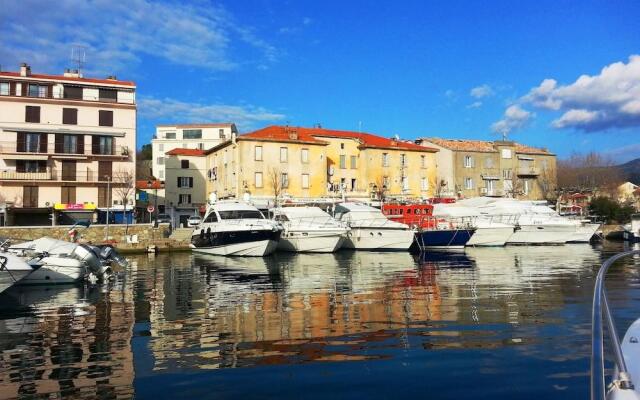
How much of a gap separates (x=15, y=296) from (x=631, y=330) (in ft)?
51.3

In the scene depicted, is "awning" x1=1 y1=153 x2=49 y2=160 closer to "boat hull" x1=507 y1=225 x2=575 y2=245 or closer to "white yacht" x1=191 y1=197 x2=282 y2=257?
"white yacht" x1=191 y1=197 x2=282 y2=257

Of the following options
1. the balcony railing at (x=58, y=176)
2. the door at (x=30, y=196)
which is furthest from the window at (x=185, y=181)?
the door at (x=30, y=196)

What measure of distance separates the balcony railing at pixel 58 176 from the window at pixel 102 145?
6.47 feet

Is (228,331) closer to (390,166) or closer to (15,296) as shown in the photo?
(15,296)

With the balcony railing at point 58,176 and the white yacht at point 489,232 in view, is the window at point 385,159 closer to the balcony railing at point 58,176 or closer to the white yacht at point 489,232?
the white yacht at point 489,232

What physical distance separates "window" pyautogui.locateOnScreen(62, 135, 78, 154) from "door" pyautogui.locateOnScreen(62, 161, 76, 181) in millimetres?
1101

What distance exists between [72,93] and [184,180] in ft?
63.1

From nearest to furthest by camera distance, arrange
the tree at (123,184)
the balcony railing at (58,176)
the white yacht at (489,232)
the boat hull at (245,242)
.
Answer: the boat hull at (245,242)
the white yacht at (489,232)
the balcony railing at (58,176)
the tree at (123,184)

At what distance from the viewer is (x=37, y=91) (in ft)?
157

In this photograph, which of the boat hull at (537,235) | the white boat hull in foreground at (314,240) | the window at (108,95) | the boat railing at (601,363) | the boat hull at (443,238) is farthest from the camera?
the window at (108,95)

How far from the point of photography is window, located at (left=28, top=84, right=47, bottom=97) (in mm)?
47812

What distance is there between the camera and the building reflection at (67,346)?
665 cm

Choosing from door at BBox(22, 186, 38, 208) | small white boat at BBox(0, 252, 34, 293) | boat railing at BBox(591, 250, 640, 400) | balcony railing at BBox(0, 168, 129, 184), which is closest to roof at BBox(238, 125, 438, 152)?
balcony railing at BBox(0, 168, 129, 184)

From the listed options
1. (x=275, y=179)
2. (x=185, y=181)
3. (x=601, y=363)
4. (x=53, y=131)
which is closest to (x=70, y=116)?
(x=53, y=131)
